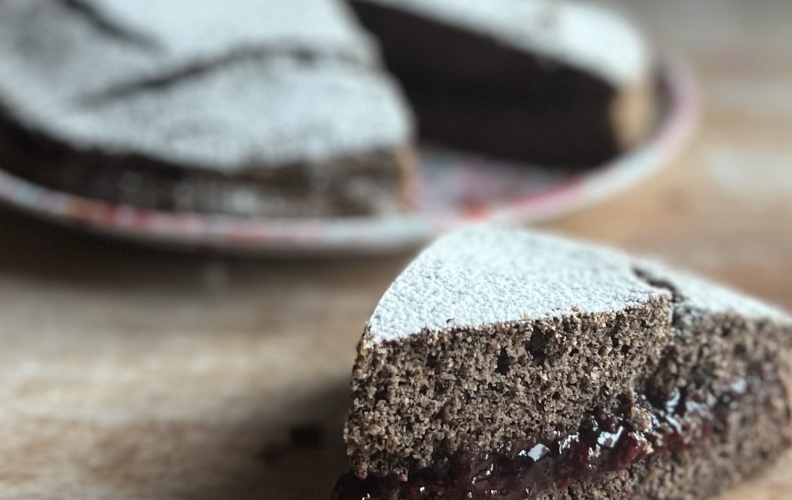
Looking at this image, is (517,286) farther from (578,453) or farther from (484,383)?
(578,453)

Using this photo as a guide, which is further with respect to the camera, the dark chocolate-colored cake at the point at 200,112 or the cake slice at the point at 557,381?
the dark chocolate-colored cake at the point at 200,112

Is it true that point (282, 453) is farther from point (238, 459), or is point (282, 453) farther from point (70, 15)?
point (70, 15)

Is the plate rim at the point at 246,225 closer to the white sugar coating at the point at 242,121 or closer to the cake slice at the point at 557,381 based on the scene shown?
the white sugar coating at the point at 242,121

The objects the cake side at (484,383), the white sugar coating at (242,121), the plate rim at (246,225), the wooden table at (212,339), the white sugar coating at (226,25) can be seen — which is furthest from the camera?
the white sugar coating at (226,25)

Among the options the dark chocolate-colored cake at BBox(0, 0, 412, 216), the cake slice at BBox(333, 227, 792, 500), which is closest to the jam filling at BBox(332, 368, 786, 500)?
the cake slice at BBox(333, 227, 792, 500)

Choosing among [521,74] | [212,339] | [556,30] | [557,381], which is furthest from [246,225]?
[556,30]

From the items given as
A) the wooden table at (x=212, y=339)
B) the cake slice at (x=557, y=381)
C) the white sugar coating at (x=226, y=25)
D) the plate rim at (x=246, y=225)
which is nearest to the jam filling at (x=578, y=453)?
the cake slice at (x=557, y=381)
